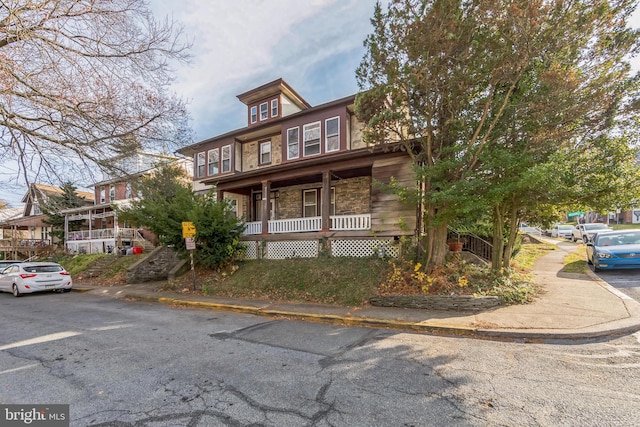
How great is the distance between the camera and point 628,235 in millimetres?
11297

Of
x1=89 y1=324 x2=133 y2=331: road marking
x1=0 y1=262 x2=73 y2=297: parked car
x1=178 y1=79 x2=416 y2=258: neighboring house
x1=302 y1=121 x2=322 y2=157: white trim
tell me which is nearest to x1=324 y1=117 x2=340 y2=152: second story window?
x1=178 y1=79 x2=416 y2=258: neighboring house

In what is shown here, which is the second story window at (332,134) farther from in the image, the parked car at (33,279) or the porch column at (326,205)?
the parked car at (33,279)

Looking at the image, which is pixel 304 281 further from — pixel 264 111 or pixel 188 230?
pixel 264 111

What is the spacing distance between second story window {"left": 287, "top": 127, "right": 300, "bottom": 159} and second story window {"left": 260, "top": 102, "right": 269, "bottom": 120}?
11.1 feet

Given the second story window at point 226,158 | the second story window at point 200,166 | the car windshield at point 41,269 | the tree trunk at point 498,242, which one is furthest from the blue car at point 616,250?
the car windshield at point 41,269

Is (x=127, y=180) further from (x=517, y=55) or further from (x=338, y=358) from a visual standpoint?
(x=517, y=55)

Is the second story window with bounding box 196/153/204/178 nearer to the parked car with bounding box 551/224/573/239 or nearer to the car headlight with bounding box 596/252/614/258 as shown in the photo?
the car headlight with bounding box 596/252/614/258

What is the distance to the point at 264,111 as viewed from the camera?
62.1 feet

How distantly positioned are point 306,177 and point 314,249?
3852 mm

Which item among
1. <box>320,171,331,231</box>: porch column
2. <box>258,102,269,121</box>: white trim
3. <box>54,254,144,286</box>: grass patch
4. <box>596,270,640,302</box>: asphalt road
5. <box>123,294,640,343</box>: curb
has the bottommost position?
<box>54,254,144,286</box>: grass patch

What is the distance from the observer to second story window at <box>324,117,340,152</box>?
14922 mm

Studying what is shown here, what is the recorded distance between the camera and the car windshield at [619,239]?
1102 cm

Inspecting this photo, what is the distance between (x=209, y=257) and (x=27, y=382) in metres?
8.42

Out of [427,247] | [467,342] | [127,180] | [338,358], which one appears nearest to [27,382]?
[338,358]
